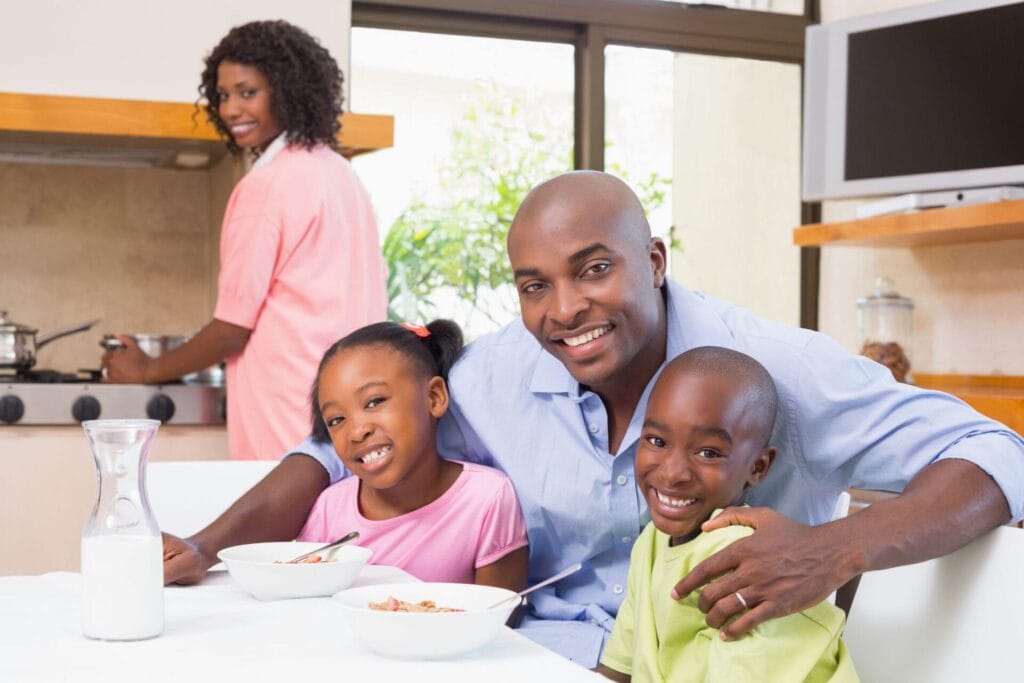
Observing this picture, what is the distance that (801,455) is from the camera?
144cm

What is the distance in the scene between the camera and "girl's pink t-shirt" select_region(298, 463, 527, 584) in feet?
5.10

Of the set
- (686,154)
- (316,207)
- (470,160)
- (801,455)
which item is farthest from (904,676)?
(686,154)

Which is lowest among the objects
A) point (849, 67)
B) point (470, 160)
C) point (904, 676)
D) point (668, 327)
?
point (904, 676)

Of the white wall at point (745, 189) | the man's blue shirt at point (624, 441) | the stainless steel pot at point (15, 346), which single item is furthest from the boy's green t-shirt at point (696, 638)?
the white wall at point (745, 189)

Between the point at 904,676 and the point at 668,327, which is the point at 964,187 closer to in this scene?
the point at 668,327

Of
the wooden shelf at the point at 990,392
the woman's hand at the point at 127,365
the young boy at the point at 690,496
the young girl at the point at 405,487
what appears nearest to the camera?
the young boy at the point at 690,496

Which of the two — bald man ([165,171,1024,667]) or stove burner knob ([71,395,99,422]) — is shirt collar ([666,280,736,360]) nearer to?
bald man ([165,171,1024,667])

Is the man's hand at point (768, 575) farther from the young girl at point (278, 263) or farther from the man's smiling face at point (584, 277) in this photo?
the young girl at point (278, 263)

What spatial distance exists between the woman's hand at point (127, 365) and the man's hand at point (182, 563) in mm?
1236

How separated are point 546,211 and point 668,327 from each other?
22cm

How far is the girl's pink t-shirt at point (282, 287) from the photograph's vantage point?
2434 millimetres

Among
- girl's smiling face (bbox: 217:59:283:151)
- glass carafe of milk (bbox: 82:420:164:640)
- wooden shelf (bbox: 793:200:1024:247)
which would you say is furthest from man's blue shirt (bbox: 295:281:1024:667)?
wooden shelf (bbox: 793:200:1024:247)

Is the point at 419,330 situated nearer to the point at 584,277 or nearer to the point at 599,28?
the point at 584,277

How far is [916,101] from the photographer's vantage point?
361 centimetres
